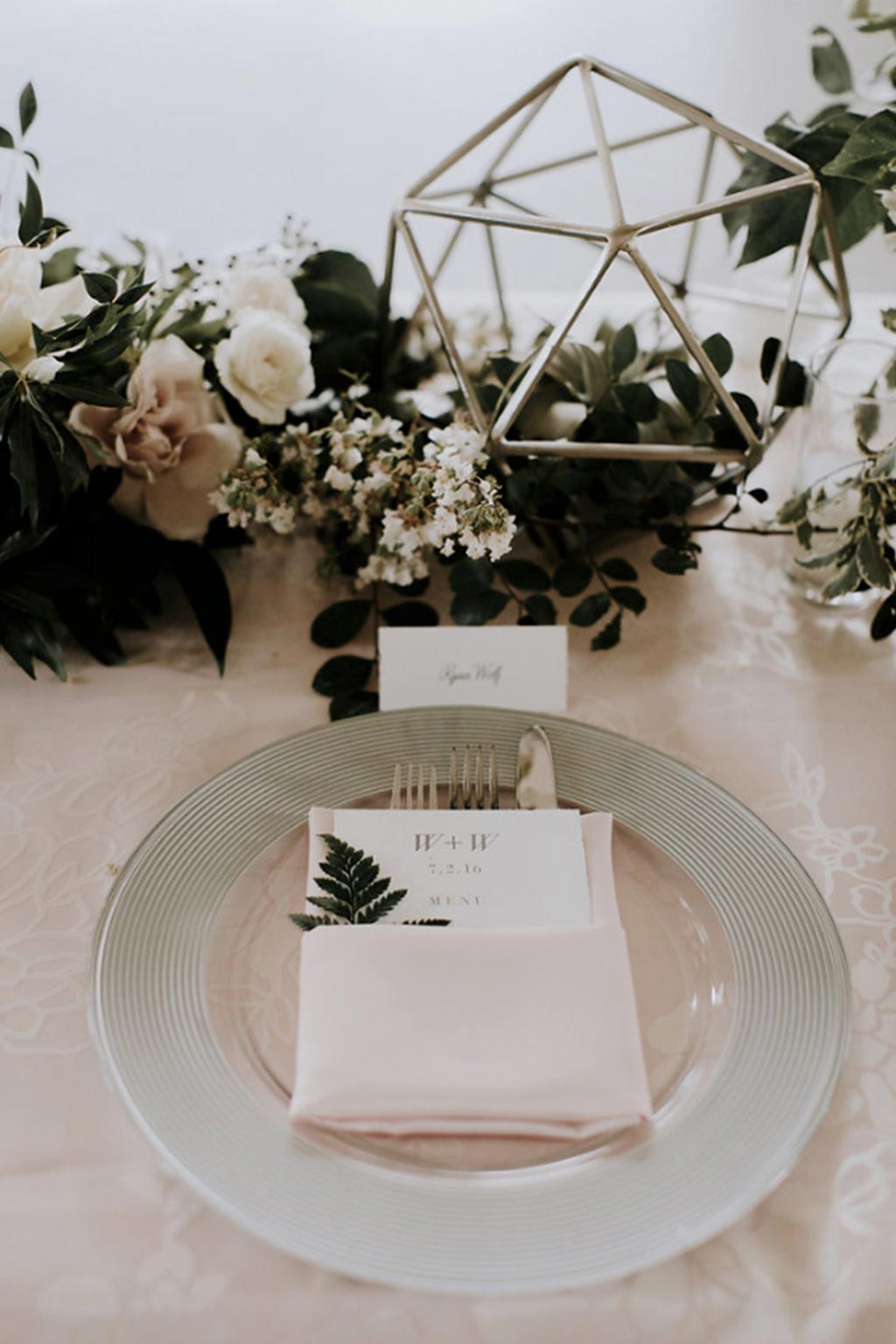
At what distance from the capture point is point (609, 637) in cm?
98

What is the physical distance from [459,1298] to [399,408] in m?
0.77

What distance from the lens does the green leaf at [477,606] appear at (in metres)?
0.96

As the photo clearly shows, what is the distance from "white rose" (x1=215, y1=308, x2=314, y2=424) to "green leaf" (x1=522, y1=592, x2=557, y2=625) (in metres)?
0.27

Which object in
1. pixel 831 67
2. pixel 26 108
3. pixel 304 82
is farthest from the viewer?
pixel 304 82

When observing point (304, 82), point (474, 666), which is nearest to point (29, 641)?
point (474, 666)

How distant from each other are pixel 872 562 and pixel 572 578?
0.85ft

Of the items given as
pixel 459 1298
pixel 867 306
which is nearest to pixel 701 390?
pixel 867 306

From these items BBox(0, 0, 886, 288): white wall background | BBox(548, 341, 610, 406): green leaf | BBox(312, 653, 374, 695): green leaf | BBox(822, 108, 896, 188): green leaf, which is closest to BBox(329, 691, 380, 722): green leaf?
BBox(312, 653, 374, 695): green leaf

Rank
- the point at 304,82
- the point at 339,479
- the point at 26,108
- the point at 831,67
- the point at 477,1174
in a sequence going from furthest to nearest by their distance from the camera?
1. the point at 304,82
2. the point at 831,67
3. the point at 339,479
4. the point at 26,108
5. the point at 477,1174

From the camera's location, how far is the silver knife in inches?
31.5

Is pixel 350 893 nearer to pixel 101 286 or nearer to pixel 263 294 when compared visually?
pixel 101 286

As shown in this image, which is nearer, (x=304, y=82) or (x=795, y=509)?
(x=795, y=509)

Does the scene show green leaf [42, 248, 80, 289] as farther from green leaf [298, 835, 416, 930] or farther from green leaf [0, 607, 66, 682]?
green leaf [298, 835, 416, 930]

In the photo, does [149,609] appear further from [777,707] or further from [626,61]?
[626,61]
